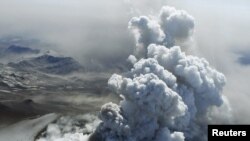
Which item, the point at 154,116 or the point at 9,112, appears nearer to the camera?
the point at 154,116

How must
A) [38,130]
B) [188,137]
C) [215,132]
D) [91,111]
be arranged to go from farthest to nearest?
[91,111]
[38,130]
[188,137]
[215,132]

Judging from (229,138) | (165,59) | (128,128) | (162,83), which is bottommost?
(229,138)

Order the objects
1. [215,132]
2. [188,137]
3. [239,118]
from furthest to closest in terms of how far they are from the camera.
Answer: [239,118] < [188,137] < [215,132]

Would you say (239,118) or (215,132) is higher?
(239,118)

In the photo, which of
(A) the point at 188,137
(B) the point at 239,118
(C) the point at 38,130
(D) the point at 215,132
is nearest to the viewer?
(D) the point at 215,132

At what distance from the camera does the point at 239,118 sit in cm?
17288

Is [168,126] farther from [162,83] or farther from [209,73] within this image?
[209,73]

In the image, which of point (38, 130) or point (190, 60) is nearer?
point (190, 60)

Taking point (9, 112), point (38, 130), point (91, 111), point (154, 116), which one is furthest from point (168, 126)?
point (9, 112)

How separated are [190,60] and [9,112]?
77.6 metres

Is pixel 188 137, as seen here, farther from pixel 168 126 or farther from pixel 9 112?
pixel 9 112

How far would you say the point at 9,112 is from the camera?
17762cm

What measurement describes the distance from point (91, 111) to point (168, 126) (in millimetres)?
64144

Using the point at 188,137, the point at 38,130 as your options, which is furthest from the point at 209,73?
the point at 38,130
